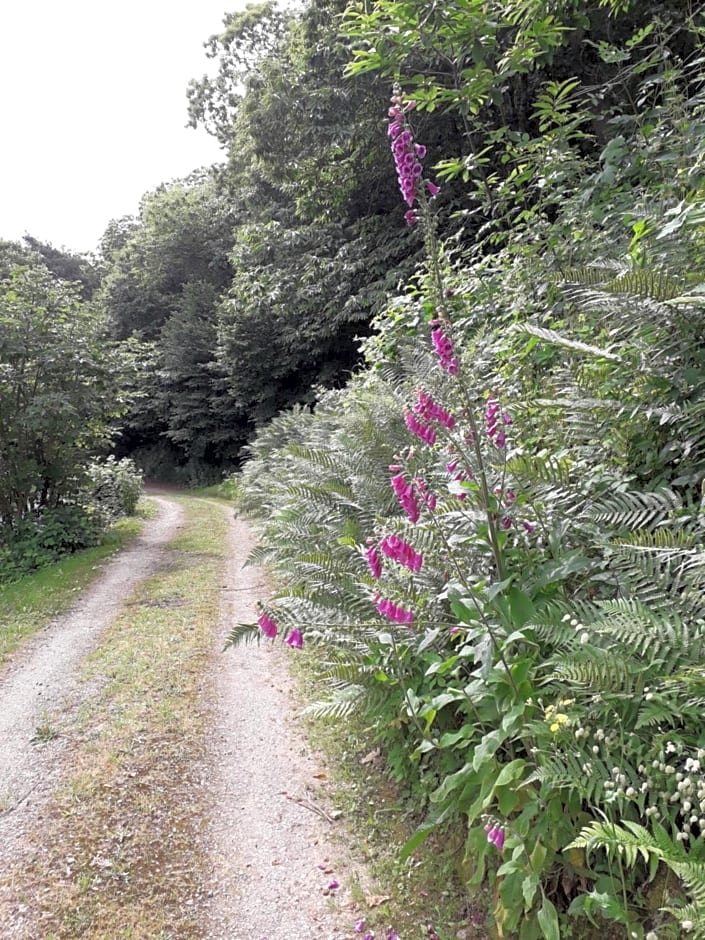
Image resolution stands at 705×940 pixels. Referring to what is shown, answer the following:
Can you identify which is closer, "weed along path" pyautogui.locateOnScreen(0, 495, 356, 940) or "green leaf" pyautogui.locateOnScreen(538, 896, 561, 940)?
"green leaf" pyautogui.locateOnScreen(538, 896, 561, 940)

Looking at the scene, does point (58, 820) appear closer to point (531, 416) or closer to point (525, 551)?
point (525, 551)

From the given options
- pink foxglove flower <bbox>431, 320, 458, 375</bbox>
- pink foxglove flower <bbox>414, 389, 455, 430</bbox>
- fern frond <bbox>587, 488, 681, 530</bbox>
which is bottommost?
fern frond <bbox>587, 488, 681, 530</bbox>

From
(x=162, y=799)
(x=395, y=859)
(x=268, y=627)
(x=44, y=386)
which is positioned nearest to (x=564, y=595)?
(x=268, y=627)

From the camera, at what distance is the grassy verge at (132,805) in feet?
7.38

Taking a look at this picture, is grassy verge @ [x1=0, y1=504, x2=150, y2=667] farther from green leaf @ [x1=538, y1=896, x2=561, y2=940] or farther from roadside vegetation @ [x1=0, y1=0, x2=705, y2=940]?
green leaf @ [x1=538, y1=896, x2=561, y2=940]

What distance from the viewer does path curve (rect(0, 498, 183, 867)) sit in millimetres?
2994

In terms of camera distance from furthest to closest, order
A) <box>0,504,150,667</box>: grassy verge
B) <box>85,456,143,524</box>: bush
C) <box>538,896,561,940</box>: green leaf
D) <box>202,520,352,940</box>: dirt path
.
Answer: <box>85,456,143,524</box>: bush
<box>0,504,150,667</box>: grassy verge
<box>202,520,352,940</box>: dirt path
<box>538,896,561,940</box>: green leaf

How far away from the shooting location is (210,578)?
7465 millimetres

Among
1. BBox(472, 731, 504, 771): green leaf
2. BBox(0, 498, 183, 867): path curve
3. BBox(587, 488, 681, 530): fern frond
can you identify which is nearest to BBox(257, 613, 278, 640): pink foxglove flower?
BBox(472, 731, 504, 771): green leaf

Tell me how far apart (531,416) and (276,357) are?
18.9 meters

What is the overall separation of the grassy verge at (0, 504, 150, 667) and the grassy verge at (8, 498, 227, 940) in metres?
1.37

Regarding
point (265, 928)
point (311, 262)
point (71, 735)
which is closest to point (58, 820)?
point (71, 735)

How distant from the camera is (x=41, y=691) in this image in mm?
4445

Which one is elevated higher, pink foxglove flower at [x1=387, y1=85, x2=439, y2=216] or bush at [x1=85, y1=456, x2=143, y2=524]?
pink foxglove flower at [x1=387, y1=85, x2=439, y2=216]
